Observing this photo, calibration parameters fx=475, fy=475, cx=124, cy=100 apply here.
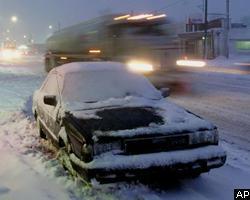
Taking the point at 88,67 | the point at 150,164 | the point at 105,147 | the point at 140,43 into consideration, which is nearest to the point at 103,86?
the point at 88,67

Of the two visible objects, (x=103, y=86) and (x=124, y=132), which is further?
(x=103, y=86)

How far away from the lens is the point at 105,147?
214 inches

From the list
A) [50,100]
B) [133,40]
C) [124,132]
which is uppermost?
[133,40]

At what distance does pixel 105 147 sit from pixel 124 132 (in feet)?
0.96

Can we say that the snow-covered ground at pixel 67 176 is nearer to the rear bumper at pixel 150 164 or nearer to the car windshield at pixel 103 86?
the rear bumper at pixel 150 164

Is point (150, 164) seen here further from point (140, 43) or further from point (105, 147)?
point (140, 43)

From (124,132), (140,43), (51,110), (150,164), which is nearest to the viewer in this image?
(150,164)

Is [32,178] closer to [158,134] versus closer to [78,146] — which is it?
[78,146]

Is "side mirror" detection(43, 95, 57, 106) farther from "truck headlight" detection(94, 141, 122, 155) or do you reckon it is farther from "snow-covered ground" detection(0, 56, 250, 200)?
"truck headlight" detection(94, 141, 122, 155)

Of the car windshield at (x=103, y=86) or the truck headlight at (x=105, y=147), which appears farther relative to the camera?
the car windshield at (x=103, y=86)

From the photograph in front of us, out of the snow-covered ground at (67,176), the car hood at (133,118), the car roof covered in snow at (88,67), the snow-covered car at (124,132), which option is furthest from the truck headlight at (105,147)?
the car roof covered in snow at (88,67)

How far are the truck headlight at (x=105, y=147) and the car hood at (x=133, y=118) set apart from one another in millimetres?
104

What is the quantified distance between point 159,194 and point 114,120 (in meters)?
1.06

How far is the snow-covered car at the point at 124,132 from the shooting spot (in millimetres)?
5402
